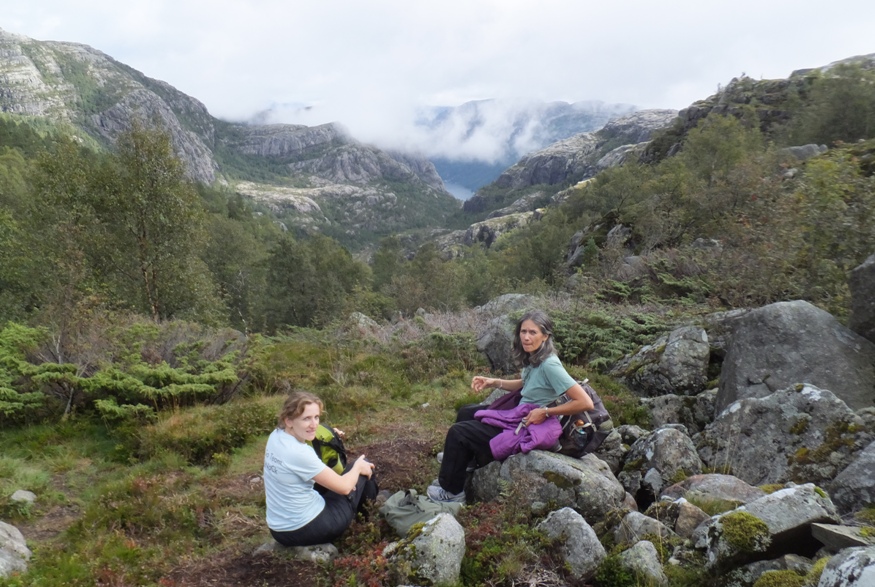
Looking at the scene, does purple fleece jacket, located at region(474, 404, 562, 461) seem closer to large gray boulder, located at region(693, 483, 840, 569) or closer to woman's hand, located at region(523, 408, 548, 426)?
woman's hand, located at region(523, 408, 548, 426)

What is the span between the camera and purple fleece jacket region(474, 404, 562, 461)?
17.7ft

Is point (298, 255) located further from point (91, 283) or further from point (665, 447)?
point (665, 447)

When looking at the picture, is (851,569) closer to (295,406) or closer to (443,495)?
(443,495)

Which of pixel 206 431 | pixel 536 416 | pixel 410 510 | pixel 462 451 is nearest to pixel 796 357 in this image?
pixel 536 416

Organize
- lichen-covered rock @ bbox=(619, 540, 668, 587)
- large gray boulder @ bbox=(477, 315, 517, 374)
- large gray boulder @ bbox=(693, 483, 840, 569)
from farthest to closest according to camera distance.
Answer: large gray boulder @ bbox=(477, 315, 517, 374) → lichen-covered rock @ bbox=(619, 540, 668, 587) → large gray boulder @ bbox=(693, 483, 840, 569)

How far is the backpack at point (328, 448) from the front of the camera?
564 cm

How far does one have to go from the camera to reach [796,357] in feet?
23.4

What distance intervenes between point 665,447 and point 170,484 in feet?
23.9

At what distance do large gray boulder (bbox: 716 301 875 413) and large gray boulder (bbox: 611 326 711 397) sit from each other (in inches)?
37.4

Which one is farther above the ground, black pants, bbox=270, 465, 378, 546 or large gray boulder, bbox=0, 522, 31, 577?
black pants, bbox=270, 465, 378, 546

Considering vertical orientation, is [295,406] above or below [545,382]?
above

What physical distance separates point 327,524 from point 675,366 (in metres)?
7.13

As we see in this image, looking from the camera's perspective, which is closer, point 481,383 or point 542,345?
point 542,345

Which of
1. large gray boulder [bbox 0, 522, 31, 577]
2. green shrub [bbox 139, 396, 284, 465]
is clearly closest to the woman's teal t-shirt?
green shrub [bbox 139, 396, 284, 465]
